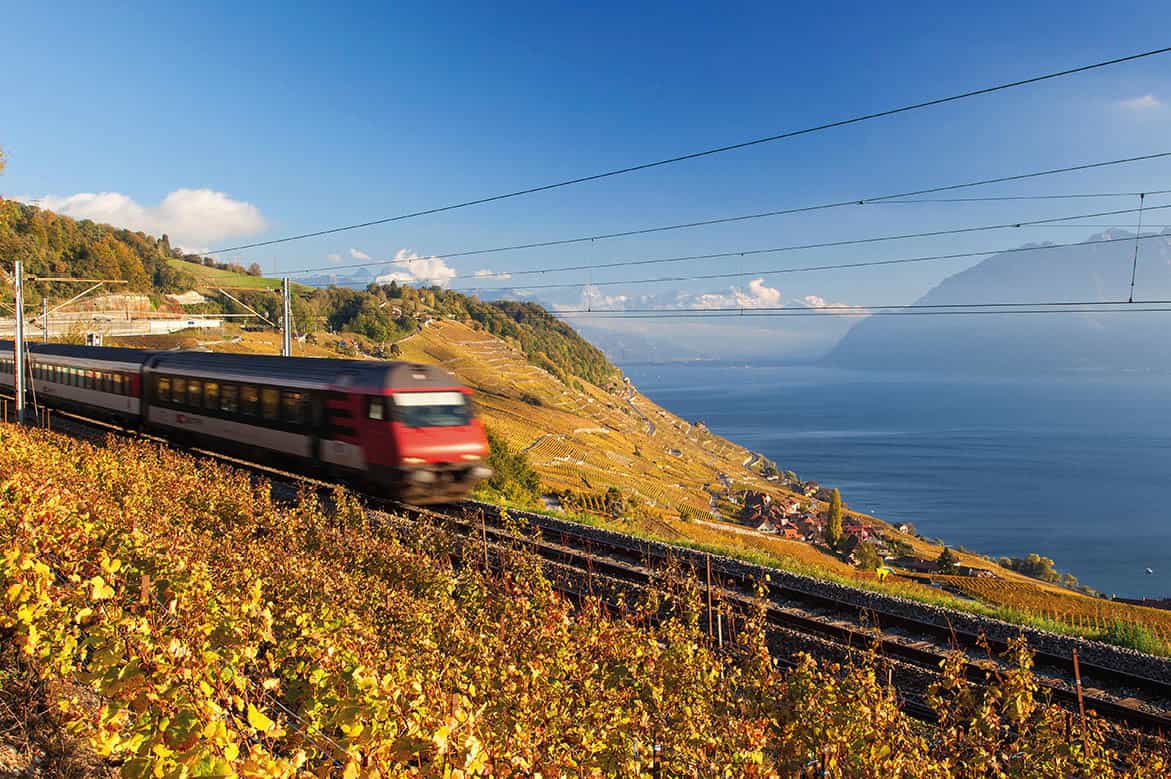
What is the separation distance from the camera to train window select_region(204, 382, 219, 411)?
1852cm

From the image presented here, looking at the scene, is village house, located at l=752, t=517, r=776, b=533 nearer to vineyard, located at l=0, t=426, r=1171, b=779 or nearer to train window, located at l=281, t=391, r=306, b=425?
train window, located at l=281, t=391, r=306, b=425

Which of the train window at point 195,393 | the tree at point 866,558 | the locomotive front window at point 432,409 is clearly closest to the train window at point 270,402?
the train window at point 195,393

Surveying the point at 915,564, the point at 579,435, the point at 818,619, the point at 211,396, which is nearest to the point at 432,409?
the point at 211,396

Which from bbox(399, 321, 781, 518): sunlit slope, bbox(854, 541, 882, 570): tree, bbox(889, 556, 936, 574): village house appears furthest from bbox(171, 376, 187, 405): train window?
bbox(889, 556, 936, 574): village house

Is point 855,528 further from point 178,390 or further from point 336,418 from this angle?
point 336,418

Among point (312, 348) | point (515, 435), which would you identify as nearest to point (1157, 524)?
point (515, 435)

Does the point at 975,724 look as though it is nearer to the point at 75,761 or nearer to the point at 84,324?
the point at 75,761

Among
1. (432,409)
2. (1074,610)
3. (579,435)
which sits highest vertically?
(432,409)

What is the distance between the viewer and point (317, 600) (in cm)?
702

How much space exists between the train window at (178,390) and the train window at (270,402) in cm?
484

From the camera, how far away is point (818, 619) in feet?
36.1

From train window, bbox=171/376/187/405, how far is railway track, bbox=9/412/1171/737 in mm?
5570

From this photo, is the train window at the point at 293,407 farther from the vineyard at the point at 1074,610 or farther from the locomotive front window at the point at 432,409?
the vineyard at the point at 1074,610

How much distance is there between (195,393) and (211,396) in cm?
107
